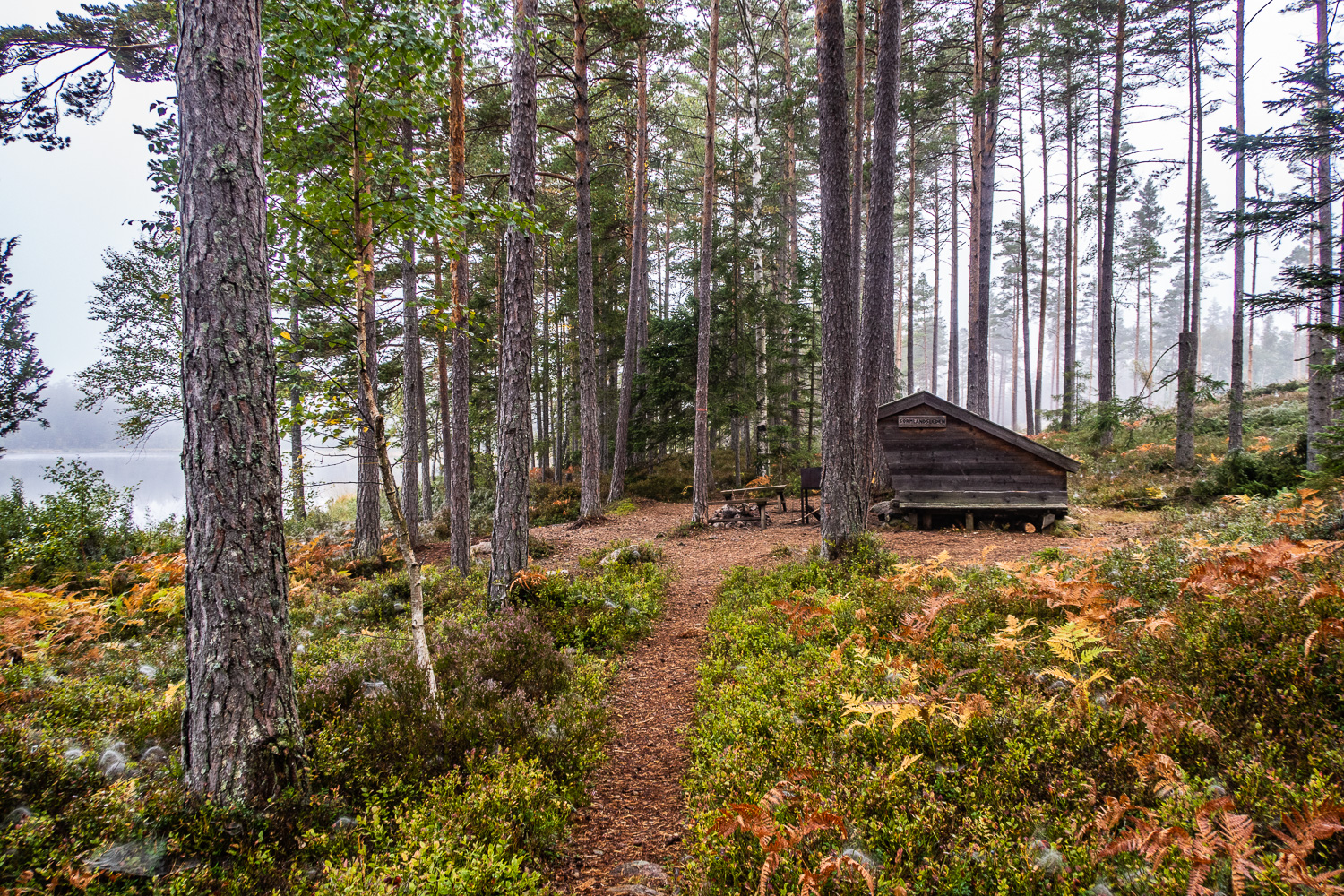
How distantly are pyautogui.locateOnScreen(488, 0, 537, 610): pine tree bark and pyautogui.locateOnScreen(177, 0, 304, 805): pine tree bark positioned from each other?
3832 mm

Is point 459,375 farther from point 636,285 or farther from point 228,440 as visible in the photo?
point 636,285

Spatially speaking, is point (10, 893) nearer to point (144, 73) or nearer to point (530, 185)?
point (530, 185)

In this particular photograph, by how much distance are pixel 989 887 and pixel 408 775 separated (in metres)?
3.33

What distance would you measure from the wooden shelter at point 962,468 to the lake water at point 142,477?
11828 mm

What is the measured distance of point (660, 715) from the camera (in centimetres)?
500

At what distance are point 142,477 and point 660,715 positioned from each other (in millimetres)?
66490

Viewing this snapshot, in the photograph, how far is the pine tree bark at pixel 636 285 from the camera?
1669 centimetres

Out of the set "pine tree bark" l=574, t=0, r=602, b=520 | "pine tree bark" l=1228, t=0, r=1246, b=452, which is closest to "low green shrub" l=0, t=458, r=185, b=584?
"pine tree bark" l=574, t=0, r=602, b=520

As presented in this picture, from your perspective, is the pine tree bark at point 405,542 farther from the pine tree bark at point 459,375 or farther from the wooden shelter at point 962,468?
the wooden shelter at point 962,468

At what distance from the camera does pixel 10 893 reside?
223cm

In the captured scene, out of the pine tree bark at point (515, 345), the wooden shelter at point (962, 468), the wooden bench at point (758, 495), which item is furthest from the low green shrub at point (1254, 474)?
the pine tree bark at point (515, 345)

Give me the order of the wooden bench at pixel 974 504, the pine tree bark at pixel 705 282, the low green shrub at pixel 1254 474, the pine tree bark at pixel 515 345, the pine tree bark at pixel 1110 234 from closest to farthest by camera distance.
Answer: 1. the pine tree bark at pixel 515 345
2. the low green shrub at pixel 1254 474
3. the wooden bench at pixel 974 504
4. the pine tree bark at pixel 705 282
5. the pine tree bark at pixel 1110 234

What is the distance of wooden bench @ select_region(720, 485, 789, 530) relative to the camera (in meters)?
14.3

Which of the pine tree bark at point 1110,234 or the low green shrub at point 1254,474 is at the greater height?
the pine tree bark at point 1110,234
